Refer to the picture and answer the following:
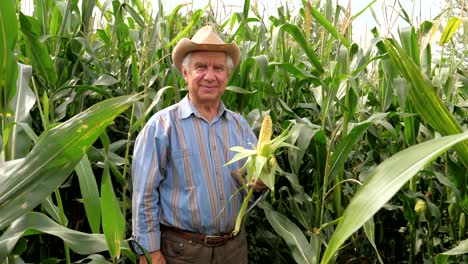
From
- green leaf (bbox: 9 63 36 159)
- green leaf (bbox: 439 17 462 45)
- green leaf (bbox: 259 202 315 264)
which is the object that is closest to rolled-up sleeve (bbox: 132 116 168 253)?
green leaf (bbox: 259 202 315 264)

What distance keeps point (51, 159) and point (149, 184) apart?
4.18 feet

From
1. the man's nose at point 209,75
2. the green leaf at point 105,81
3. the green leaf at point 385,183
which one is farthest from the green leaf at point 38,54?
the green leaf at point 385,183

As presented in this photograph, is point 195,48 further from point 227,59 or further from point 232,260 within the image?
point 232,260

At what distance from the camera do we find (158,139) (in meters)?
2.24

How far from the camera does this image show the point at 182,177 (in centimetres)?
226

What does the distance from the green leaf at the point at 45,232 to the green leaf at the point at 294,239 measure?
95 cm

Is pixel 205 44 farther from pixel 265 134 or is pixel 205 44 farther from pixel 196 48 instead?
pixel 265 134

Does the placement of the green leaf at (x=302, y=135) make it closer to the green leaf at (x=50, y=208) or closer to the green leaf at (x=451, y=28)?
the green leaf at (x=451, y=28)

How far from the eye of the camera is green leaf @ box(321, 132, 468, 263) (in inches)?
25.2

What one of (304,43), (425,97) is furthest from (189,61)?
(425,97)

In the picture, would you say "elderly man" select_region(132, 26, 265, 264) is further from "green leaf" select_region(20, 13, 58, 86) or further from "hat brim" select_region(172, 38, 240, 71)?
"green leaf" select_region(20, 13, 58, 86)

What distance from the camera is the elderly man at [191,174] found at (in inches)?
88.0

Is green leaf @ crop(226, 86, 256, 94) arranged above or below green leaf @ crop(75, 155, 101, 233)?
above

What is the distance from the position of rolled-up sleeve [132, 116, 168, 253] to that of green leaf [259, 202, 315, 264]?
1.55 feet
